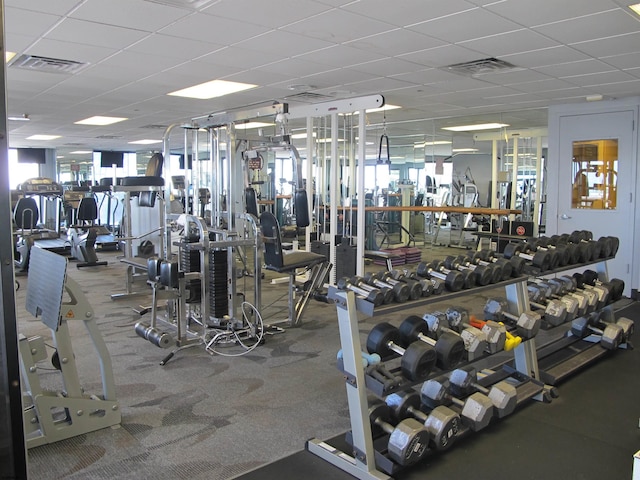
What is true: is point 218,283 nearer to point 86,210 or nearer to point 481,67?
point 481,67

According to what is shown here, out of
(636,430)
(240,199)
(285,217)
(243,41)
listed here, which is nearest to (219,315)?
(240,199)

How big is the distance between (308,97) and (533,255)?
376 centimetres

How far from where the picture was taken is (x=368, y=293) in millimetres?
2443

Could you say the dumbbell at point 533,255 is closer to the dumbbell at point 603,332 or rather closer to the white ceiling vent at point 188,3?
the dumbbell at point 603,332

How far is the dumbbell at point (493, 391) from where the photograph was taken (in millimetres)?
2818

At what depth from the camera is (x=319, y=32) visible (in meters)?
3.66

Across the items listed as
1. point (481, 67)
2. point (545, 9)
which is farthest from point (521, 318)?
point (481, 67)

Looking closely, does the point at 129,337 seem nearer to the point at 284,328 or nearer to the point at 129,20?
the point at 284,328

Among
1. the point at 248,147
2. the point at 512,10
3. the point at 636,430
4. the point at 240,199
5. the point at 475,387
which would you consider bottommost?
the point at 636,430

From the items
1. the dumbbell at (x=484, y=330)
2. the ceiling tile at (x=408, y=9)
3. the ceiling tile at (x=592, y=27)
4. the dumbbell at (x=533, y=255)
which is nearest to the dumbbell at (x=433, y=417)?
the dumbbell at (x=484, y=330)

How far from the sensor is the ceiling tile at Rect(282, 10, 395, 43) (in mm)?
3342

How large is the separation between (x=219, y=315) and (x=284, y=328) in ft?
2.15

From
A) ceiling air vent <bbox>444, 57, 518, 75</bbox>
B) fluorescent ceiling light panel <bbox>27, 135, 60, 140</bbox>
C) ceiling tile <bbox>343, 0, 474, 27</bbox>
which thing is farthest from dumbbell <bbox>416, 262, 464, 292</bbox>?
fluorescent ceiling light panel <bbox>27, 135, 60, 140</bbox>

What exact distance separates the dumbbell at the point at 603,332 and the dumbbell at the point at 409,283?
7.56 feet
